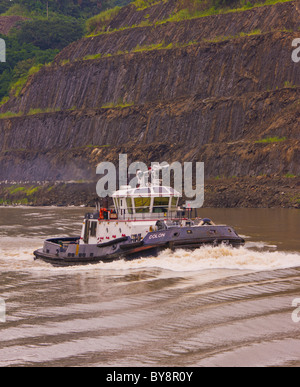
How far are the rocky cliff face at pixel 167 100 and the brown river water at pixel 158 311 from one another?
62124 mm

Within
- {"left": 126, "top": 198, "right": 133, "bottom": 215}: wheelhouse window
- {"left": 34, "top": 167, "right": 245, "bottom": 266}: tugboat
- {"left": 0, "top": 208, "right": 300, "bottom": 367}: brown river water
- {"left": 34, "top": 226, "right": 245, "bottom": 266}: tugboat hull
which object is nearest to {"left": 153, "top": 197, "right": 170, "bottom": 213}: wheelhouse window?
{"left": 34, "top": 167, "right": 245, "bottom": 266}: tugboat

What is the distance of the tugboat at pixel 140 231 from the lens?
105ft

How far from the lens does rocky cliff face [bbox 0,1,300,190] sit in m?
104

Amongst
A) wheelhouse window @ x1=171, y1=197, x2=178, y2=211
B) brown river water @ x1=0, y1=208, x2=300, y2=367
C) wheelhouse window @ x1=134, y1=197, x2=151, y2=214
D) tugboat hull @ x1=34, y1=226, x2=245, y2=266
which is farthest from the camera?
wheelhouse window @ x1=171, y1=197, x2=178, y2=211

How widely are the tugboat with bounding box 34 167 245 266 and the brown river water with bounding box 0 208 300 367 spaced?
0.56 meters

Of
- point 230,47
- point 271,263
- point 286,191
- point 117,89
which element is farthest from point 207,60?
point 271,263

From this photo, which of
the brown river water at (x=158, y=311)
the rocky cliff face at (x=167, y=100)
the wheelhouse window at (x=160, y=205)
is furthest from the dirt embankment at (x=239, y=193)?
the wheelhouse window at (x=160, y=205)

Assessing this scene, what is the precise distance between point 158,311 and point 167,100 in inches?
4122

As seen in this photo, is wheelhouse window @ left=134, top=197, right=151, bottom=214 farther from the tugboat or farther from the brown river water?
the brown river water

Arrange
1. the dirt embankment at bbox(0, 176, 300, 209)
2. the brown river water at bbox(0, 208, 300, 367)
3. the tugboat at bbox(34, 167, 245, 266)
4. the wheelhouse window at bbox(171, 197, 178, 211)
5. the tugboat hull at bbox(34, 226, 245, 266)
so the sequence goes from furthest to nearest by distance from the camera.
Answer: the dirt embankment at bbox(0, 176, 300, 209), the wheelhouse window at bbox(171, 197, 178, 211), the tugboat at bbox(34, 167, 245, 266), the tugboat hull at bbox(34, 226, 245, 266), the brown river water at bbox(0, 208, 300, 367)

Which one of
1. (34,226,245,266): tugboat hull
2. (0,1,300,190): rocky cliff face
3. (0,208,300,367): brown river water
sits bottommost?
(0,208,300,367): brown river water

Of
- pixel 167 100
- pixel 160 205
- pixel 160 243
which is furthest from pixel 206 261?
pixel 167 100

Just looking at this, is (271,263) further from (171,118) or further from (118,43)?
(118,43)
